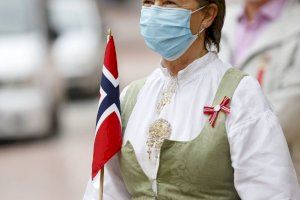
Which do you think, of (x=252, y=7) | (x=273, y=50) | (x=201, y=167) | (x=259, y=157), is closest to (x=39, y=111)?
(x=252, y=7)

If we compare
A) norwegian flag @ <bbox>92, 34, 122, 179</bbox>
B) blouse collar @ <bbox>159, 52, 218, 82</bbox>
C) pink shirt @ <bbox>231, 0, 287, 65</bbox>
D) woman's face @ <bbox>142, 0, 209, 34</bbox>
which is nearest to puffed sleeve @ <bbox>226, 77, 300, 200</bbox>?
blouse collar @ <bbox>159, 52, 218, 82</bbox>

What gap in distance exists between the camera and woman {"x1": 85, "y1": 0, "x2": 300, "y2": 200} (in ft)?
13.9

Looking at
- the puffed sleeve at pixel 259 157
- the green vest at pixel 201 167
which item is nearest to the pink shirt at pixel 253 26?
the green vest at pixel 201 167

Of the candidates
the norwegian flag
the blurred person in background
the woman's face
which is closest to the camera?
the woman's face

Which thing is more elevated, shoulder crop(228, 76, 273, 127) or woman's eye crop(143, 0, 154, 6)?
woman's eye crop(143, 0, 154, 6)

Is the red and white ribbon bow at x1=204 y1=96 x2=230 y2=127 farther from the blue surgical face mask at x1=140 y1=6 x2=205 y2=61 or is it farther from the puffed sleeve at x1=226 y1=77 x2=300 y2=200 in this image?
the blue surgical face mask at x1=140 y1=6 x2=205 y2=61

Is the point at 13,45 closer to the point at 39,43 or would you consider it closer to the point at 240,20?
the point at 39,43

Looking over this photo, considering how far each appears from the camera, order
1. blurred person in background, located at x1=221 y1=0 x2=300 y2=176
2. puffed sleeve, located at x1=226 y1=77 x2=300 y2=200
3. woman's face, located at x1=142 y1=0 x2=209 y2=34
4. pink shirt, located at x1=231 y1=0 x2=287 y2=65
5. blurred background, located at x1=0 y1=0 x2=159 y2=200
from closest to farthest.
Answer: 1. puffed sleeve, located at x1=226 y1=77 x2=300 y2=200
2. woman's face, located at x1=142 y1=0 x2=209 y2=34
3. blurred person in background, located at x1=221 y1=0 x2=300 y2=176
4. pink shirt, located at x1=231 y1=0 x2=287 y2=65
5. blurred background, located at x1=0 y1=0 x2=159 y2=200

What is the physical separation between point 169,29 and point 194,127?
45 centimetres

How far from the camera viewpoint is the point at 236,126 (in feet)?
14.0

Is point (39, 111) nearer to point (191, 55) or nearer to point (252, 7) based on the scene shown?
point (252, 7)

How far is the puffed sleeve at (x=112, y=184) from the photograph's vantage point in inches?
186

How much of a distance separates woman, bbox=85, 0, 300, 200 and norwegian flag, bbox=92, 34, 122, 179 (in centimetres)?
4

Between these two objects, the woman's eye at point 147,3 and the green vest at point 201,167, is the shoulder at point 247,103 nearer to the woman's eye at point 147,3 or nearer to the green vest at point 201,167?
the green vest at point 201,167
